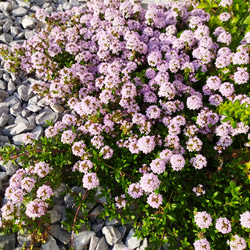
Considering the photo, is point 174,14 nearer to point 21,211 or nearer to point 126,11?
point 126,11

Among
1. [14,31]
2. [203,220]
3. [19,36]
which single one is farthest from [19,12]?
[203,220]

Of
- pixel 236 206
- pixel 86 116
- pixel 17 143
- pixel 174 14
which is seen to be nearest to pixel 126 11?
pixel 174 14

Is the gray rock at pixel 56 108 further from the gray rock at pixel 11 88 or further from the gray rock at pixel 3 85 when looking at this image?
the gray rock at pixel 3 85

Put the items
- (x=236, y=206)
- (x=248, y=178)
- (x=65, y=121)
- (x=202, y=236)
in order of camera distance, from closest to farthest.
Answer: (x=202, y=236) < (x=236, y=206) < (x=248, y=178) < (x=65, y=121)

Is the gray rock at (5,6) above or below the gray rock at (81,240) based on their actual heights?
above

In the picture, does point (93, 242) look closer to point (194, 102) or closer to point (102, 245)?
point (102, 245)

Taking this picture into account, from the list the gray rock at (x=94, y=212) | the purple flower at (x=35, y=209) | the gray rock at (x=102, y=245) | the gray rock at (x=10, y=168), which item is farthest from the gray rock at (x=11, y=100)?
the gray rock at (x=102, y=245)
